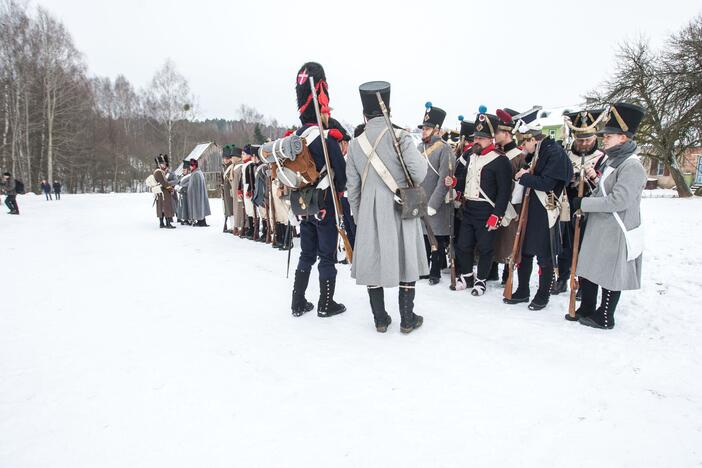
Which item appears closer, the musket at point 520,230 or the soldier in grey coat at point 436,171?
the musket at point 520,230

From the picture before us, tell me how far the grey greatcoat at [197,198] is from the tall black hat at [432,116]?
758 cm

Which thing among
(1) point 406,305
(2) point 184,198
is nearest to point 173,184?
(2) point 184,198

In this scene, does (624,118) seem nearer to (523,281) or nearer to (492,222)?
(492,222)

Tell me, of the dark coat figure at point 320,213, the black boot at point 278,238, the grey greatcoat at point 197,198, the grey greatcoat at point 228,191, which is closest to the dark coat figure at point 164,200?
the grey greatcoat at point 197,198

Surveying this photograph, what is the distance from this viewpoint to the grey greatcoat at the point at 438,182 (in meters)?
4.88

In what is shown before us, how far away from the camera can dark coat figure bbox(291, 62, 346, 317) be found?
3607mm

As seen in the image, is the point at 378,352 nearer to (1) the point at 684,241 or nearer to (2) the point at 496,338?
(2) the point at 496,338

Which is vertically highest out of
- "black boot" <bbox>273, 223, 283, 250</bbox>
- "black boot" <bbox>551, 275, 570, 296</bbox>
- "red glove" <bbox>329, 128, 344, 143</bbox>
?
"red glove" <bbox>329, 128, 344, 143</bbox>

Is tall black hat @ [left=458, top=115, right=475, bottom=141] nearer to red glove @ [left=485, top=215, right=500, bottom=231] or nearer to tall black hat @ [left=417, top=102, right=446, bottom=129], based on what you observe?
tall black hat @ [left=417, top=102, right=446, bottom=129]

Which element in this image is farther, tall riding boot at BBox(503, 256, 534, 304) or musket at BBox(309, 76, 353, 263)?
tall riding boot at BBox(503, 256, 534, 304)

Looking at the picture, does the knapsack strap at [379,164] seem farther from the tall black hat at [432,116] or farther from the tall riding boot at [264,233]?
the tall riding boot at [264,233]

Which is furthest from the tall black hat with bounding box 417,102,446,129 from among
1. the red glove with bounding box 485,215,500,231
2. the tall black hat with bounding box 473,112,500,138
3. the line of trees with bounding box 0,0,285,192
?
the line of trees with bounding box 0,0,285,192

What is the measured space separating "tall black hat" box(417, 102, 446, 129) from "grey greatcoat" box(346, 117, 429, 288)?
1889 mm

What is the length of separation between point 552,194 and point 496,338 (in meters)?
1.70
